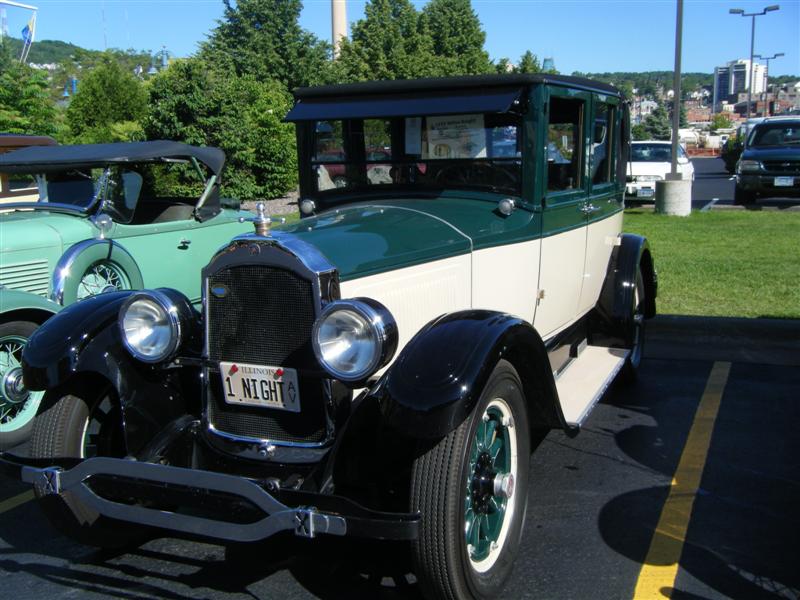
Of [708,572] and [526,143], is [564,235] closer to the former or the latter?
[526,143]

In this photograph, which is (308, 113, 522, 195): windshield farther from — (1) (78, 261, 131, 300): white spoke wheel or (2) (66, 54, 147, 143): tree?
(2) (66, 54, 147, 143): tree

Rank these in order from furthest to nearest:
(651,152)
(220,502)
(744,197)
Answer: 1. (651,152)
2. (744,197)
3. (220,502)

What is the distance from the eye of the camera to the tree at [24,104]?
16.3 metres

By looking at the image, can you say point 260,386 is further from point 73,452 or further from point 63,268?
point 63,268

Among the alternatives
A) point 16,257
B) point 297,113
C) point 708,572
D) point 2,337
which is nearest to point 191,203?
point 16,257

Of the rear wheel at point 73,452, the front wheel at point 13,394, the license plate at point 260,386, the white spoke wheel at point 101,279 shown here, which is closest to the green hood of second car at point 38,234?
the white spoke wheel at point 101,279

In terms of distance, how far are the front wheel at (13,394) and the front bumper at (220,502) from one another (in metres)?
2.12

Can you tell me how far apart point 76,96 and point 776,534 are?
2090 centimetres

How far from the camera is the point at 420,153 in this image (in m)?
4.36

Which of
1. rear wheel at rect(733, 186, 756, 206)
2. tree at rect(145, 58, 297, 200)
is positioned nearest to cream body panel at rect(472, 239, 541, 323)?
tree at rect(145, 58, 297, 200)

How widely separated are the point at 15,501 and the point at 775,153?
48.6 ft

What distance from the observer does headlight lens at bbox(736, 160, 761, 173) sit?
15.2 metres

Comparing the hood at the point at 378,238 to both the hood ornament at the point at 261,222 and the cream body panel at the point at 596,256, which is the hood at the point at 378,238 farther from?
the cream body panel at the point at 596,256

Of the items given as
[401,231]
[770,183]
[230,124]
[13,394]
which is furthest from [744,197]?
[13,394]
